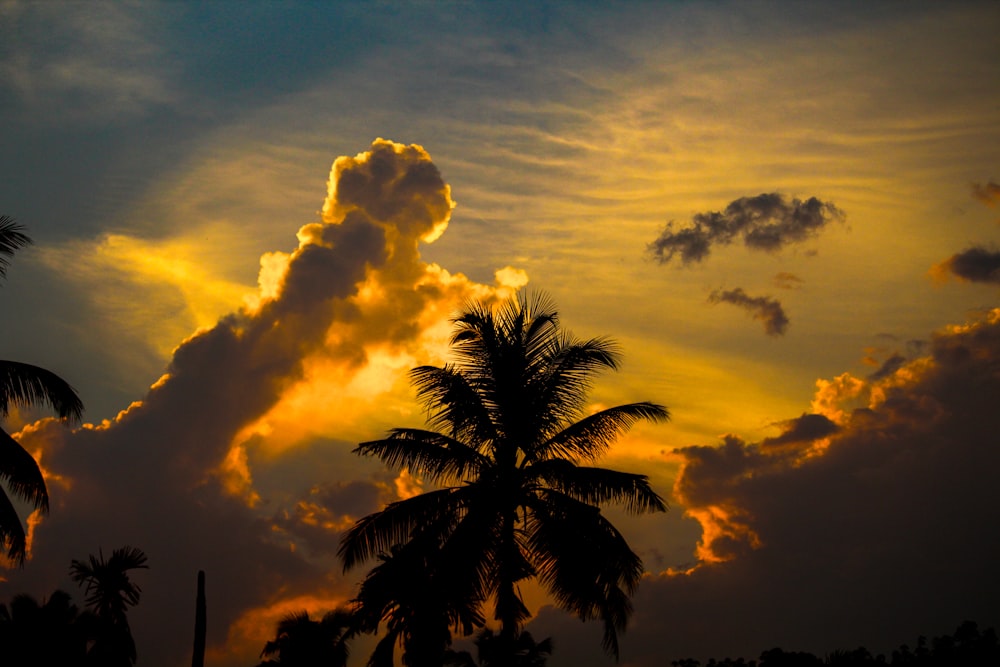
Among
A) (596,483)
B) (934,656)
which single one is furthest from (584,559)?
(934,656)

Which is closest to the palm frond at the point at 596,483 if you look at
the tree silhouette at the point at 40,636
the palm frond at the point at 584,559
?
the palm frond at the point at 584,559

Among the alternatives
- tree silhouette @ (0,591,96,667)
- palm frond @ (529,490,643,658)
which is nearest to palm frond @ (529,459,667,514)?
palm frond @ (529,490,643,658)

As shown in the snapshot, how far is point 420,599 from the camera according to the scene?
2439 cm

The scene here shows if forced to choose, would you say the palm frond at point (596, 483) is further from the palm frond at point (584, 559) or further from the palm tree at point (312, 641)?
the palm tree at point (312, 641)

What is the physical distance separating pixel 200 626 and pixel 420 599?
379 inches

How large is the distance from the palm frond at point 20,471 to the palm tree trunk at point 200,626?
307 inches

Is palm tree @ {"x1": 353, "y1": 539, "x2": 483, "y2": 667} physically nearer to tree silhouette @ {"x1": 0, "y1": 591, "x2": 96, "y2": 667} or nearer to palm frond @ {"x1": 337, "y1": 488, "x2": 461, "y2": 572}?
palm frond @ {"x1": 337, "y1": 488, "x2": 461, "y2": 572}

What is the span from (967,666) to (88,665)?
30945 mm

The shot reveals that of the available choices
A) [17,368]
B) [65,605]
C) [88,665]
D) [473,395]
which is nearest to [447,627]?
[473,395]

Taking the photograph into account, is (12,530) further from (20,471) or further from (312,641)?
(312,641)

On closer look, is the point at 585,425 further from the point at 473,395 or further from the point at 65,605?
the point at 65,605

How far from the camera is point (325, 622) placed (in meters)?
49.4

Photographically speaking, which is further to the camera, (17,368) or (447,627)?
(447,627)

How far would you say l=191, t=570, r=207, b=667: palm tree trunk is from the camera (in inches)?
1197
